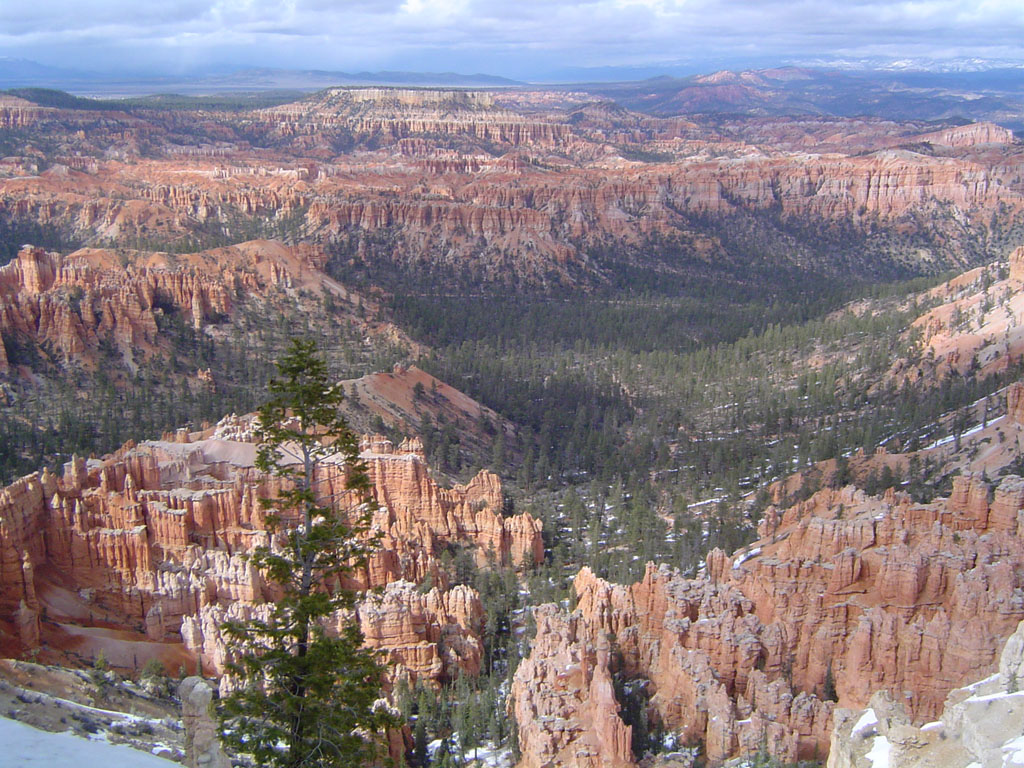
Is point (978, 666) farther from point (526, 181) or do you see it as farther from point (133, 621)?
point (526, 181)

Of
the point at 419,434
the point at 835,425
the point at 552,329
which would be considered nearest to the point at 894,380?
the point at 835,425

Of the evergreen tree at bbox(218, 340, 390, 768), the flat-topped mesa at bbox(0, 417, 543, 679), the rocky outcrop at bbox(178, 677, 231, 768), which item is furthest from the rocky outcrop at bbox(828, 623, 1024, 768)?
the flat-topped mesa at bbox(0, 417, 543, 679)

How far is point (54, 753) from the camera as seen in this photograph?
14.1m

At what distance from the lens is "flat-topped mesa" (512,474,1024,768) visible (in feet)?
89.3

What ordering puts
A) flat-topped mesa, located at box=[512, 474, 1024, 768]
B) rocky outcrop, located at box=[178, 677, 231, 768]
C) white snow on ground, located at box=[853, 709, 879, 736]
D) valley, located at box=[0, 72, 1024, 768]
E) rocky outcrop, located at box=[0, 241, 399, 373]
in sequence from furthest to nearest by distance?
rocky outcrop, located at box=[0, 241, 399, 373] → valley, located at box=[0, 72, 1024, 768] → flat-topped mesa, located at box=[512, 474, 1024, 768] → white snow on ground, located at box=[853, 709, 879, 736] → rocky outcrop, located at box=[178, 677, 231, 768]

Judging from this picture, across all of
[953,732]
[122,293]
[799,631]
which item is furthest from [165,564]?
[122,293]

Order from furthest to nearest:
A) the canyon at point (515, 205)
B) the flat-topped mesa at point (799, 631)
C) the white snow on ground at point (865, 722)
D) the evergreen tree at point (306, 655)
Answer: the canyon at point (515, 205) < the flat-topped mesa at point (799, 631) < the white snow on ground at point (865, 722) < the evergreen tree at point (306, 655)

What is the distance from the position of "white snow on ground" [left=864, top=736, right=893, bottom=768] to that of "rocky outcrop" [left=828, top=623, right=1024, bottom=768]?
23 mm

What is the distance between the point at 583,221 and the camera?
146 meters

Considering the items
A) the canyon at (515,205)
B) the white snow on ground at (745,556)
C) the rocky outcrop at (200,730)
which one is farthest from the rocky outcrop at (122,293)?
the rocky outcrop at (200,730)

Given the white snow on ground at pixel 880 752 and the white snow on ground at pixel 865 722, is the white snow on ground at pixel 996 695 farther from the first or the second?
the white snow on ground at pixel 865 722

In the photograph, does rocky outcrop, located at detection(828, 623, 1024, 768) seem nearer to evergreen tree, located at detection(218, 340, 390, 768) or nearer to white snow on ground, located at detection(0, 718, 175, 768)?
evergreen tree, located at detection(218, 340, 390, 768)

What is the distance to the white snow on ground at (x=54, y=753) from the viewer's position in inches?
535

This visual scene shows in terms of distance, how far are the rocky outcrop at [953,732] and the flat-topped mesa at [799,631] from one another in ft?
10.7
